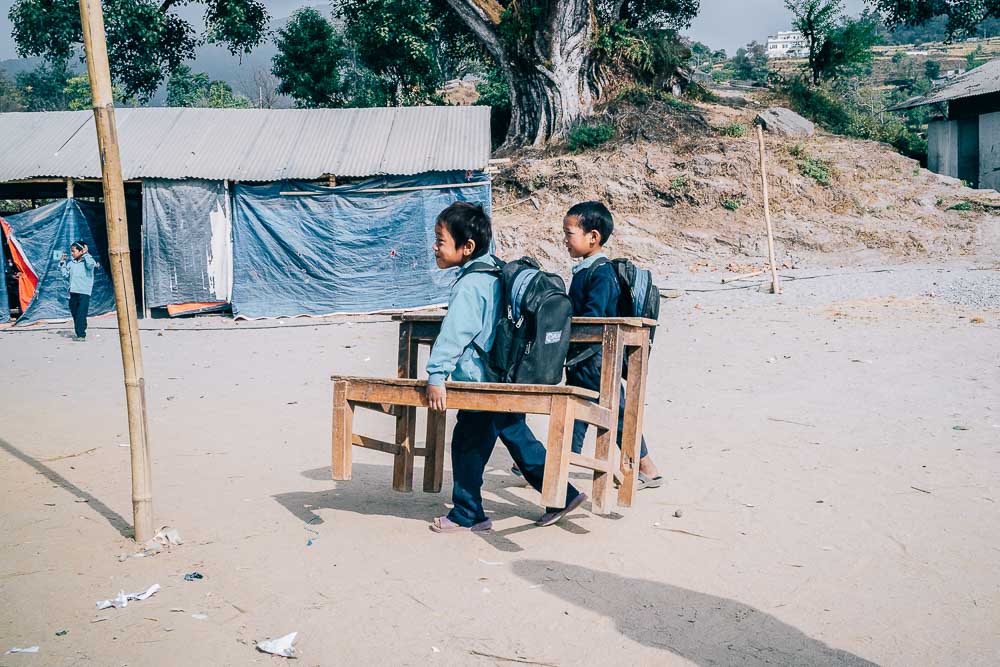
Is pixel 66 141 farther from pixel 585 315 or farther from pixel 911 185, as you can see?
pixel 911 185

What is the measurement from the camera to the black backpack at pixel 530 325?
3705mm

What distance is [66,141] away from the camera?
570 inches

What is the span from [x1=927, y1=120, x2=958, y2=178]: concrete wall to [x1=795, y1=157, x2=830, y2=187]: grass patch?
6.52m

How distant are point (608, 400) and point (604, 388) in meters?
0.06

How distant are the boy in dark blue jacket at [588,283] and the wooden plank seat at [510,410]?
0.48 meters

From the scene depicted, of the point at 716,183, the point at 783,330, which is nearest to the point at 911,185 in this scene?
the point at 716,183

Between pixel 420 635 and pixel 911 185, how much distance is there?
1873 centimetres

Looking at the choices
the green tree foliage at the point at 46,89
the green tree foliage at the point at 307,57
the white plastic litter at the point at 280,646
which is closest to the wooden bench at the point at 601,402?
the white plastic litter at the point at 280,646

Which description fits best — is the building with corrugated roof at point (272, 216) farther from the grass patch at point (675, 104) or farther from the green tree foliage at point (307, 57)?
the green tree foliage at point (307, 57)

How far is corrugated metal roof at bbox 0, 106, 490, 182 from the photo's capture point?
1366cm

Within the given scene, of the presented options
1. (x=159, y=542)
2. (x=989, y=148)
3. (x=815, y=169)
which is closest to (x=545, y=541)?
(x=159, y=542)

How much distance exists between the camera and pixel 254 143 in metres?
14.4

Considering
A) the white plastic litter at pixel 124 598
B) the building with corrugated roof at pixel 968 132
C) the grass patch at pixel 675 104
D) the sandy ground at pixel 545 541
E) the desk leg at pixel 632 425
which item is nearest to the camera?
the sandy ground at pixel 545 541

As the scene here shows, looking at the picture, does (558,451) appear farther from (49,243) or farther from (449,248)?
(49,243)
